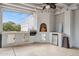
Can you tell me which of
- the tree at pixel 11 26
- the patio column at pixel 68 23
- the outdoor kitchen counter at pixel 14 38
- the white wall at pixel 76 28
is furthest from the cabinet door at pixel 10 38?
the white wall at pixel 76 28

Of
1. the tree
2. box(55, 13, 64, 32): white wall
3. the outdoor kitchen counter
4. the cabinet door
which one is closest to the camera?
the tree

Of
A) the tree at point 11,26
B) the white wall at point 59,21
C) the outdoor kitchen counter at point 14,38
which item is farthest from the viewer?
the outdoor kitchen counter at point 14,38

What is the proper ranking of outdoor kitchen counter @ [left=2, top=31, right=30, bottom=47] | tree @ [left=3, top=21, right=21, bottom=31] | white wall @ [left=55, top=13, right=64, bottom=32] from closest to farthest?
tree @ [left=3, top=21, right=21, bottom=31]
white wall @ [left=55, top=13, right=64, bottom=32]
outdoor kitchen counter @ [left=2, top=31, right=30, bottom=47]

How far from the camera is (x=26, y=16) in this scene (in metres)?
5.27

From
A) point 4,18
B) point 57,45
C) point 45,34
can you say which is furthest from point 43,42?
point 4,18

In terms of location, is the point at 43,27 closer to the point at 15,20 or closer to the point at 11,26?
the point at 15,20

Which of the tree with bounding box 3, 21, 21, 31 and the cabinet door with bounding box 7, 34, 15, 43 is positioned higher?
the tree with bounding box 3, 21, 21, 31

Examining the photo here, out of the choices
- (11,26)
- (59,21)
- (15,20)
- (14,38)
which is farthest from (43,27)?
(14,38)

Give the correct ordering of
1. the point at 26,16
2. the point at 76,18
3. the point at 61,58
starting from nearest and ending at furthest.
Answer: the point at 61,58, the point at 26,16, the point at 76,18

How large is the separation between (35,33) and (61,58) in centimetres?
475

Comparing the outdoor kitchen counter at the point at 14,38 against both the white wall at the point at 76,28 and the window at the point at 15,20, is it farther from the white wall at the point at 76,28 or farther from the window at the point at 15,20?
the white wall at the point at 76,28

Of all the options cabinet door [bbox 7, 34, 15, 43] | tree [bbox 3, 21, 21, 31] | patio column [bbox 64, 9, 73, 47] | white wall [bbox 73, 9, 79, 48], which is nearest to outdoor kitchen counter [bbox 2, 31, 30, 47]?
cabinet door [bbox 7, 34, 15, 43]

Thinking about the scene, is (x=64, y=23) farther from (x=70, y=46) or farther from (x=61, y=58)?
(x=61, y=58)

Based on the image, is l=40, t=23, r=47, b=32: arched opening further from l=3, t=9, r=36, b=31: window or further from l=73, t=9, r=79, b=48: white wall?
l=73, t=9, r=79, b=48: white wall
